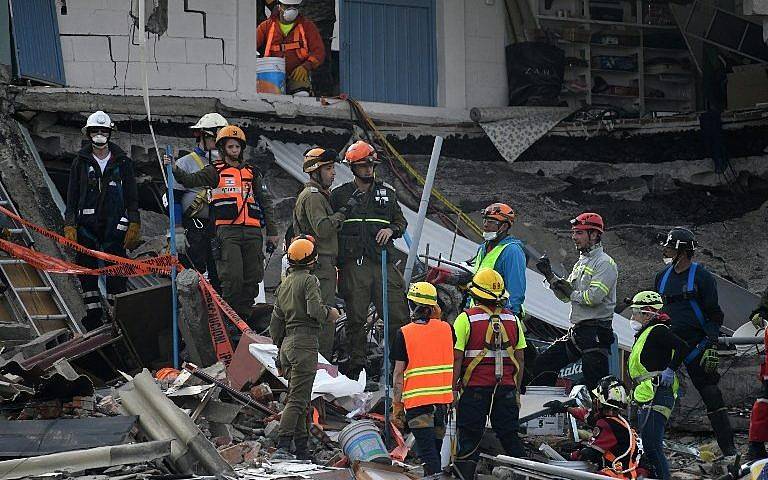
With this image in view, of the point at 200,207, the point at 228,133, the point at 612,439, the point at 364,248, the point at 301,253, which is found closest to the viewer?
the point at 612,439

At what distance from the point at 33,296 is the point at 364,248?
3.20 metres

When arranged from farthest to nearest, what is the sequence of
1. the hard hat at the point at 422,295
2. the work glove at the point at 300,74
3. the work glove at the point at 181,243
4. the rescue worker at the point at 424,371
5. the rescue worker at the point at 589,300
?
1. the work glove at the point at 300,74
2. the work glove at the point at 181,243
3. the rescue worker at the point at 589,300
4. the hard hat at the point at 422,295
5. the rescue worker at the point at 424,371

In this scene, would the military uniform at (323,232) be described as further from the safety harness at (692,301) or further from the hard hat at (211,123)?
the safety harness at (692,301)

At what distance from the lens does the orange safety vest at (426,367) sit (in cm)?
1023

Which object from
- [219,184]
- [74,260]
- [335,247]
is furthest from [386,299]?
[74,260]

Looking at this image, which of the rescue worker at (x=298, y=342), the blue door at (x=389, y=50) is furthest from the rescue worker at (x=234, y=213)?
the blue door at (x=389, y=50)

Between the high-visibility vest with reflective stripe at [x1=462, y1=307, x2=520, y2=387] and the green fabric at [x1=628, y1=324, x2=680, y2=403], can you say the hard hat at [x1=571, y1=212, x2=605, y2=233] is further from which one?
the high-visibility vest with reflective stripe at [x1=462, y1=307, x2=520, y2=387]

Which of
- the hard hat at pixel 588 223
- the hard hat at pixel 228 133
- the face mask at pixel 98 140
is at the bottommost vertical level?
the hard hat at pixel 588 223

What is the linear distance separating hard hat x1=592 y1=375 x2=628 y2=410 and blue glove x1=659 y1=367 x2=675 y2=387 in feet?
1.46

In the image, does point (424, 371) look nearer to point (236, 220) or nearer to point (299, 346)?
point (299, 346)

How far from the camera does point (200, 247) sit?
1323 centimetres

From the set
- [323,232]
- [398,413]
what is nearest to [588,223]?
[323,232]

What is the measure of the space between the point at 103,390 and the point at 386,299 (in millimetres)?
2526

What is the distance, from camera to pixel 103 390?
1203cm
